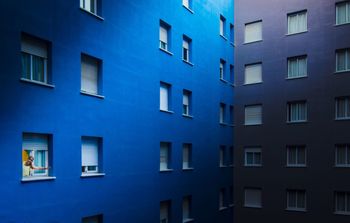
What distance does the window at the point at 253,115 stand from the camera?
80.7 ft

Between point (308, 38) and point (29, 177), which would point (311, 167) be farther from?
point (29, 177)

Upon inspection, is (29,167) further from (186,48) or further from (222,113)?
(222,113)

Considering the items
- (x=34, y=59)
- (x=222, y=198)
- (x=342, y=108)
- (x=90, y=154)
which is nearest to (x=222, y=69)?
(x=342, y=108)

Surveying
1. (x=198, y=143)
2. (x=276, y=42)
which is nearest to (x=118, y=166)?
(x=198, y=143)

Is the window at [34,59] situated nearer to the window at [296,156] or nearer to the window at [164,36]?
the window at [164,36]

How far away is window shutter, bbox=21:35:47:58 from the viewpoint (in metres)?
10.4

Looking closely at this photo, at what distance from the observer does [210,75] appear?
22.1 meters

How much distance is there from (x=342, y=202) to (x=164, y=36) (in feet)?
46.3

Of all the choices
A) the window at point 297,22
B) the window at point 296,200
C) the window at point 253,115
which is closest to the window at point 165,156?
the window at point 253,115

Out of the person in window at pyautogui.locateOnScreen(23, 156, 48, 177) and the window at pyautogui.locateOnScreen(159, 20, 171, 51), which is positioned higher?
the window at pyautogui.locateOnScreen(159, 20, 171, 51)

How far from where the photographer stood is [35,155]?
419 inches

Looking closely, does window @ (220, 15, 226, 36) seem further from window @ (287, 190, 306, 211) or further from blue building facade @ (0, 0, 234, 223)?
window @ (287, 190, 306, 211)

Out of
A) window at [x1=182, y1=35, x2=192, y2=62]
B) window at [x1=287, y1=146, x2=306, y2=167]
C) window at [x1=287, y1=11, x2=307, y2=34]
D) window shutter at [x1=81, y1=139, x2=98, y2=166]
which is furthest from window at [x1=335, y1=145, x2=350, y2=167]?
window shutter at [x1=81, y1=139, x2=98, y2=166]

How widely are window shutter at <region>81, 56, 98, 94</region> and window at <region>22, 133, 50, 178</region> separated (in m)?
2.49
